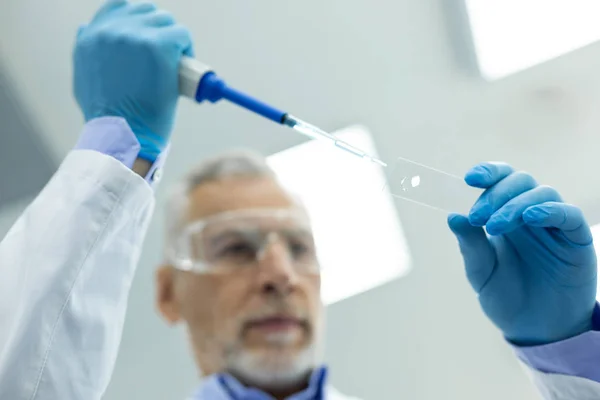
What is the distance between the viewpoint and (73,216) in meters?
1.08

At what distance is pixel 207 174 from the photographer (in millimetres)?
1239

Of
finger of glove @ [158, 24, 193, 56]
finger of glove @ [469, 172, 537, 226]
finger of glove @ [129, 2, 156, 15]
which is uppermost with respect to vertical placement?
finger of glove @ [129, 2, 156, 15]

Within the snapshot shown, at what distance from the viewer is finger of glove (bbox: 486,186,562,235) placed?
1.05 meters

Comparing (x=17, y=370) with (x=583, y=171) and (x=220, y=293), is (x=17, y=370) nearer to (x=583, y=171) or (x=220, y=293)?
(x=220, y=293)

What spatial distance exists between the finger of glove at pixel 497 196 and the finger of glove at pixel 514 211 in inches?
0.7

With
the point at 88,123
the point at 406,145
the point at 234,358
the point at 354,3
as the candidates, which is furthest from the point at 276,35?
the point at 234,358

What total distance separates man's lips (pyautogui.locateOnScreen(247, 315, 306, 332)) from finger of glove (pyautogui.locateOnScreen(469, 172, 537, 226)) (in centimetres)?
36

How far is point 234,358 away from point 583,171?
1.11 m

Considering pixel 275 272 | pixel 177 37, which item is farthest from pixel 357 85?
pixel 275 272

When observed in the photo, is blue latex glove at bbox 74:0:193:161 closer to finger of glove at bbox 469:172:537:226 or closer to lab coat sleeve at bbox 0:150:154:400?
lab coat sleeve at bbox 0:150:154:400

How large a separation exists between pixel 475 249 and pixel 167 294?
0.60 meters

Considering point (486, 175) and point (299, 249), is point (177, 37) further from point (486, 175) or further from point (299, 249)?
point (486, 175)

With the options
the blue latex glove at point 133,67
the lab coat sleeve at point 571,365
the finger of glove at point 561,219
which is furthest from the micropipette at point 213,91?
the lab coat sleeve at point 571,365

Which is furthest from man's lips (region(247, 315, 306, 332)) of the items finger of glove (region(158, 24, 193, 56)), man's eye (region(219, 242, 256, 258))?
finger of glove (region(158, 24, 193, 56))
